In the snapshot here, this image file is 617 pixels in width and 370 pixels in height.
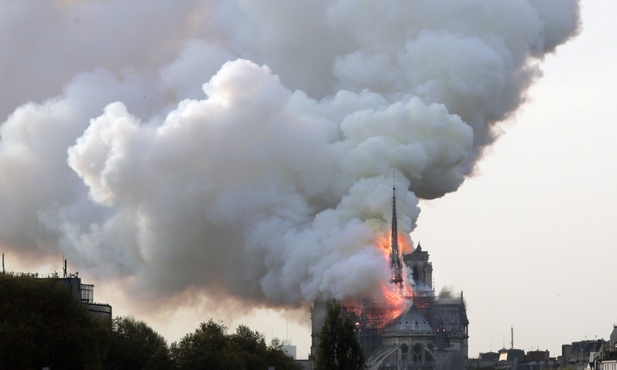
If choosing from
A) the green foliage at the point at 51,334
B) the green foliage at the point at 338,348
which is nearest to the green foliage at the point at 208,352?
the green foliage at the point at 51,334

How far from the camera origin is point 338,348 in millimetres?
176875

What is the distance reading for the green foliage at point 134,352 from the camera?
185125 mm

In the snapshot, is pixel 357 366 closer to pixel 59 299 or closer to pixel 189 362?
pixel 189 362

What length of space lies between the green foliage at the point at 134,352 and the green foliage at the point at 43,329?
21737 mm

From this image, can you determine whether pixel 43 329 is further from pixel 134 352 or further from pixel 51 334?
pixel 134 352

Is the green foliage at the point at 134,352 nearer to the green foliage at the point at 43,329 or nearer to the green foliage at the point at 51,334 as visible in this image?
the green foliage at the point at 51,334

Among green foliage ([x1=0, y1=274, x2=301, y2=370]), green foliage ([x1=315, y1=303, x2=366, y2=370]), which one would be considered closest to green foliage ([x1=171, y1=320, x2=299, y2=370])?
green foliage ([x1=0, y1=274, x2=301, y2=370])

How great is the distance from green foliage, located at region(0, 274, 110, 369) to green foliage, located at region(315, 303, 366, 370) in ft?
A: 72.7

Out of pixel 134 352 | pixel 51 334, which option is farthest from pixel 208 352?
pixel 51 334

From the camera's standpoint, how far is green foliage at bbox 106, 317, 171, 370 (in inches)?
7288

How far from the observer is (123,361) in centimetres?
18775

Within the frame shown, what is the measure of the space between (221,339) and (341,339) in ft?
64.7

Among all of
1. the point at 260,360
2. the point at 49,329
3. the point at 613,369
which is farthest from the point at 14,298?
the point at 613,369

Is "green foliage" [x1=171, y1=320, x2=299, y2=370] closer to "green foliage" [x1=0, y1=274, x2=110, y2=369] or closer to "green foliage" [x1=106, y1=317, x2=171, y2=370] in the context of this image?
"green foliage" [x1=106, y1=317, x2=171, y2=370]
